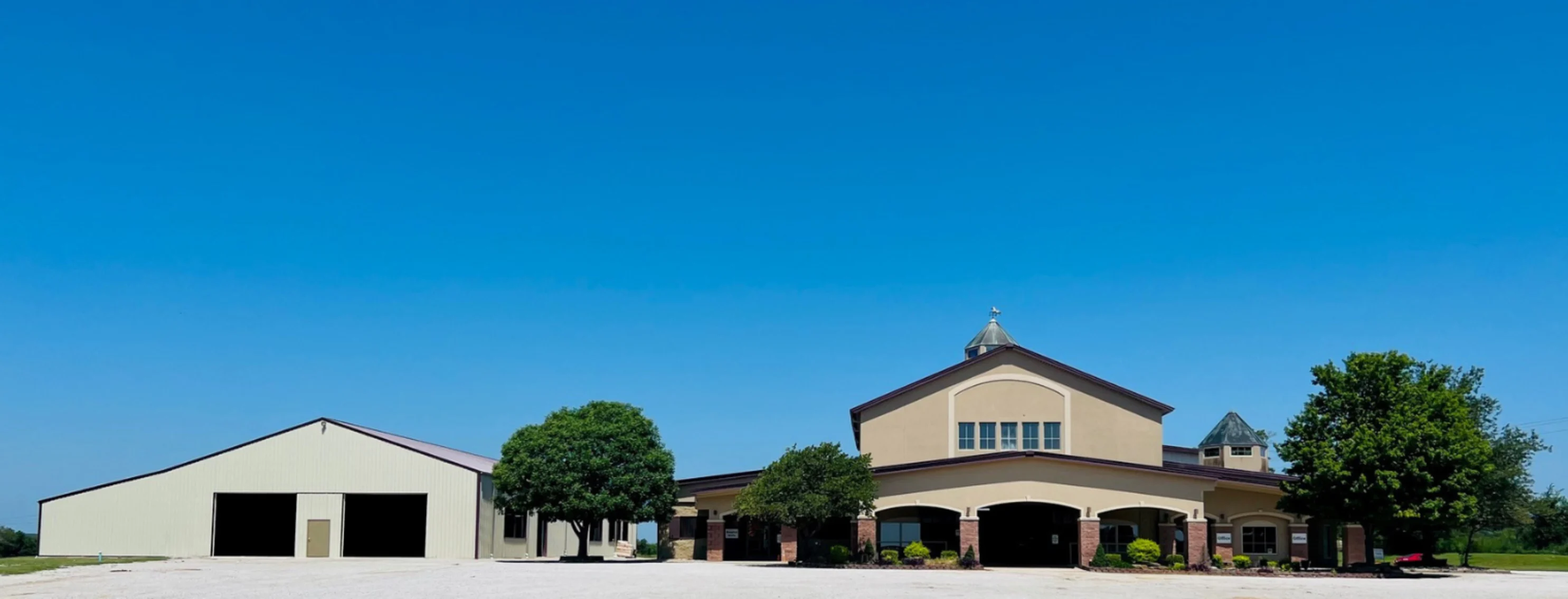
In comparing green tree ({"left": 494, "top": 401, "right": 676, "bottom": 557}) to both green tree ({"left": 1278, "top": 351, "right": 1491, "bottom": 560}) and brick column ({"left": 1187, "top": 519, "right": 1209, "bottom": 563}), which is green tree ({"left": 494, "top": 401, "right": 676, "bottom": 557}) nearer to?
brick column ({"left": 1187, "top": 519, "right": 1209, "bottom": 563})

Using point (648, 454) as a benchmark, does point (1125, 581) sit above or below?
below

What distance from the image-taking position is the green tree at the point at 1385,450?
141 ft

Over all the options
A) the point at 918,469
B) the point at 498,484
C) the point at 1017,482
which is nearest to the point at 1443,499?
the point at 1017,482

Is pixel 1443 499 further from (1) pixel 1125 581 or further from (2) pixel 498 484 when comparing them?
(2) pixel 498 484

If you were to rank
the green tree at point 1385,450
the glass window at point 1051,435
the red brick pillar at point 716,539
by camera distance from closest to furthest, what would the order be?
the green tree at point 1385,450 < the red brick pillar at point 716,539 < the glass window at point 1051,435

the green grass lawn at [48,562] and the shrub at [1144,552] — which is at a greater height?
the shrub at [1144,552]

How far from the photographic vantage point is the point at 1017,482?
47375mm

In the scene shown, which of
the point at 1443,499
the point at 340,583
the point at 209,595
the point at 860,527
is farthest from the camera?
the point at 860,527

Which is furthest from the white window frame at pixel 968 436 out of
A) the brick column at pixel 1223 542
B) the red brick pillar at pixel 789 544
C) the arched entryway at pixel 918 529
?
the brick column at pixel 1223 542

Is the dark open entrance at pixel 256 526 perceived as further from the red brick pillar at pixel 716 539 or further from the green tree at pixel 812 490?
the green tree at pixel 812 490

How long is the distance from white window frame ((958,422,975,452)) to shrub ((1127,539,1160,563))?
974 centimetres

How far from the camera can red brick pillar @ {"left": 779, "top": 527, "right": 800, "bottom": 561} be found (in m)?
48.4

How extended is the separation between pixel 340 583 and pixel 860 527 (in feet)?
69.1

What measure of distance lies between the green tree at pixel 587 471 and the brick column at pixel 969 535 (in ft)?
42.6
